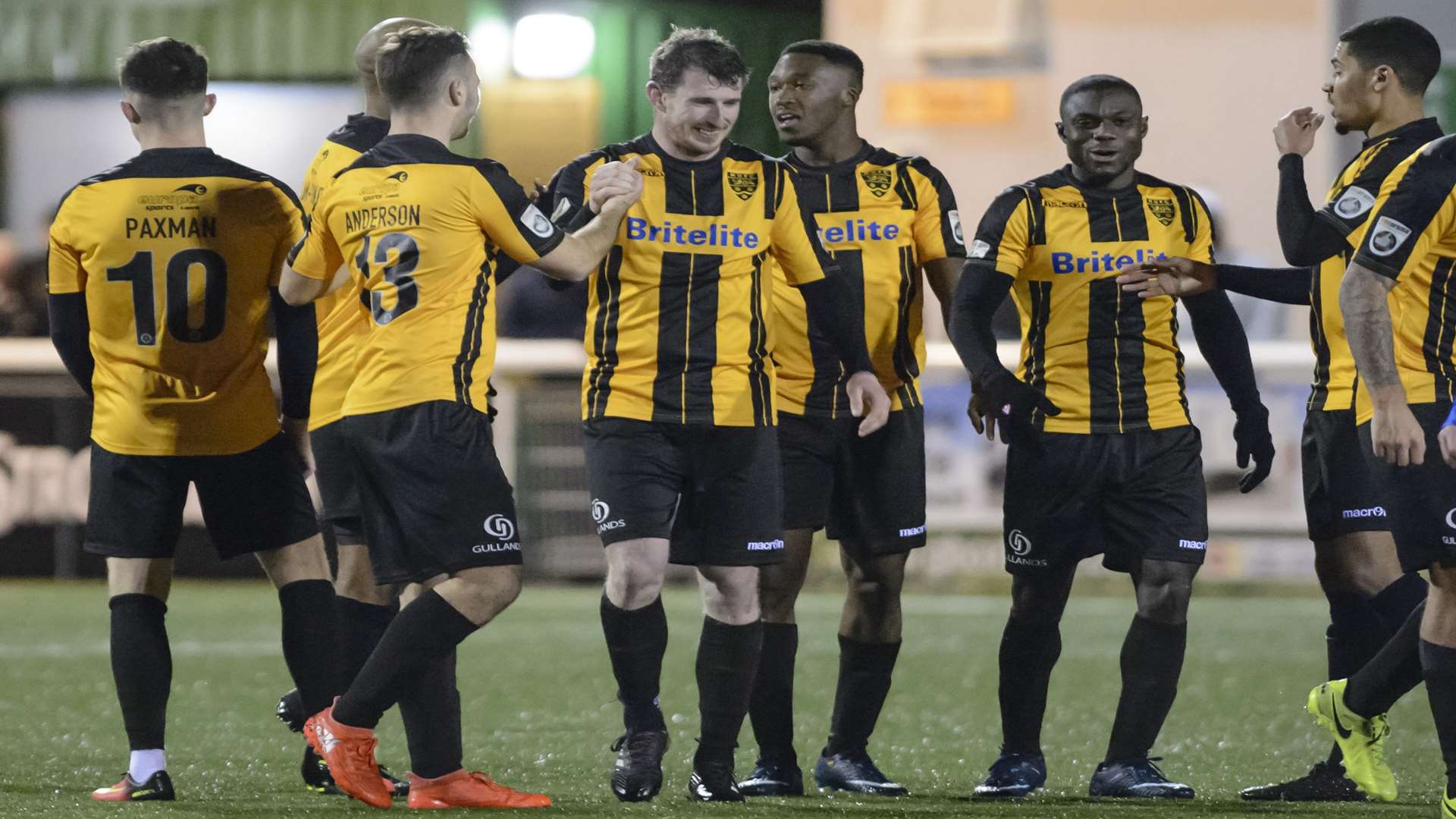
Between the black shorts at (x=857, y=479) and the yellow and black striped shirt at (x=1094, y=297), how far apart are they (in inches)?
15.2

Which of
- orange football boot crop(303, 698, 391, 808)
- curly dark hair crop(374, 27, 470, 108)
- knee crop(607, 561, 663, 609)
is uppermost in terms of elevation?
curly dark hair crop(374, 27, 470, 108)

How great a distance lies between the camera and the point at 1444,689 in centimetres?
469

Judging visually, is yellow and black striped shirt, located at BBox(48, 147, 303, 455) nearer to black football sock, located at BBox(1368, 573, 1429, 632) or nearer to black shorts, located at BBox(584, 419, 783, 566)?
black shorts, located at BBox(584, 419, 783, 566)

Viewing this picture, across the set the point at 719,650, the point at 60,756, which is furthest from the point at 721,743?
the point at 60,756

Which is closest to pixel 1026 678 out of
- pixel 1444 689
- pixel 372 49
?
pixel 1444 689

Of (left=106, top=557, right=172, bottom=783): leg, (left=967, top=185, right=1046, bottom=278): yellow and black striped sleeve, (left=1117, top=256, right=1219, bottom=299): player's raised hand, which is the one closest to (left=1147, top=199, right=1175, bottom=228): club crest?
(left=1117, top=256, right=1219, bottom=299): player's raised hand

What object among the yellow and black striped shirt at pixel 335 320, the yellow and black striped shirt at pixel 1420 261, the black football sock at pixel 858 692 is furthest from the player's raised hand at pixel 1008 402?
the yellow and black striped shirt at pixel 335 320

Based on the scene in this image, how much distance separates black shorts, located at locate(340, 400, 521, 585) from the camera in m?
4.72

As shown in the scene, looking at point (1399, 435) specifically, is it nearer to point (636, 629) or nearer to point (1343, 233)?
point (1343, 233)

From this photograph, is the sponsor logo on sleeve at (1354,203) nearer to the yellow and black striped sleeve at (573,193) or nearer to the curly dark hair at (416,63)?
the yellow and black striped sleeve at (573,193)

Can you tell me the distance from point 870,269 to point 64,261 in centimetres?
209

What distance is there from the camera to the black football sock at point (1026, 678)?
5.57 metres

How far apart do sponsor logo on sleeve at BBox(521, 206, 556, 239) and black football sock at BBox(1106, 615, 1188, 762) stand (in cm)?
185

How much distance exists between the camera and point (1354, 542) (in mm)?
5562
